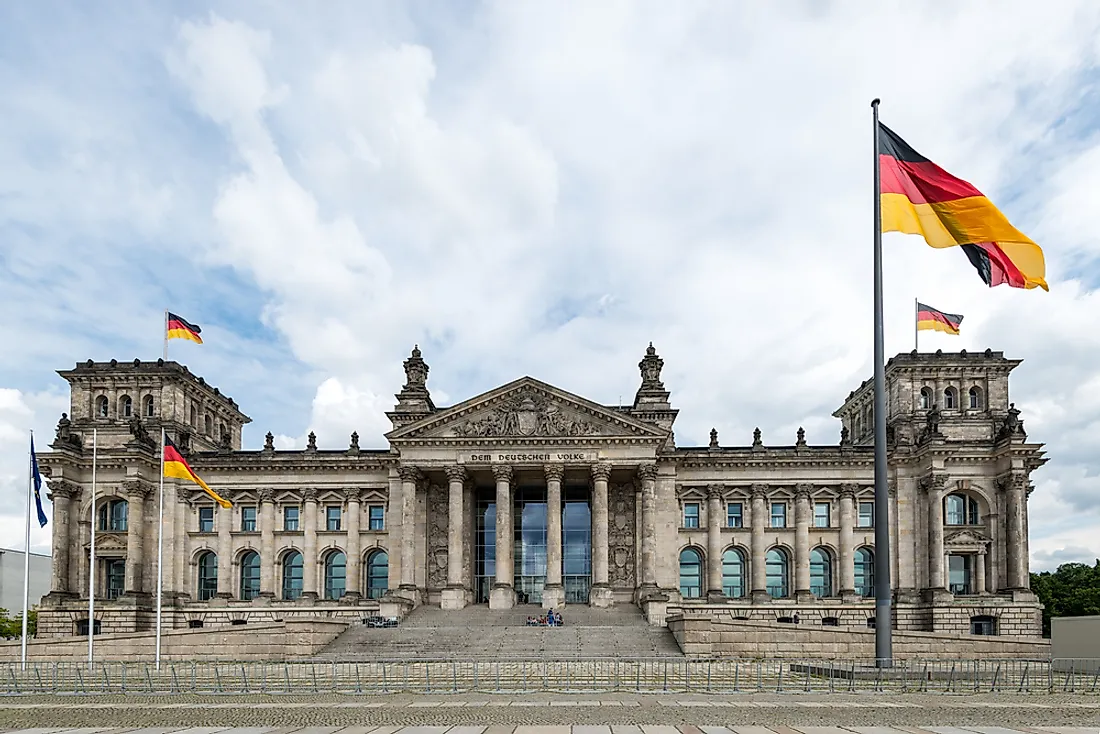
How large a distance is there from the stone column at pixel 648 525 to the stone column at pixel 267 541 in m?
29.7

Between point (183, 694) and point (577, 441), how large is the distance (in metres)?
45.1

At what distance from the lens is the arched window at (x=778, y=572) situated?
3270 inches

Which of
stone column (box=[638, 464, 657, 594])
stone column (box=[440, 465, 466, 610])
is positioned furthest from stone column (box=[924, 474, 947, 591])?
stone column (box=[440, 465, 466, 610])

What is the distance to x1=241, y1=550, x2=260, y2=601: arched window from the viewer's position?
277 ft

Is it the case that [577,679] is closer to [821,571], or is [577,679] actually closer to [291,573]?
[821,571]

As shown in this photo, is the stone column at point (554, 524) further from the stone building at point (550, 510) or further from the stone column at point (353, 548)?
the stone column at point (353, 548)

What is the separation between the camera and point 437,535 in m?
82.2

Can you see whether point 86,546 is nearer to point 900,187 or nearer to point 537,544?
point 537,544

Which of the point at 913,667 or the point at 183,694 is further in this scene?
the point at 913,667

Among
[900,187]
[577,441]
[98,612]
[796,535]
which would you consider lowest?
[98,612]

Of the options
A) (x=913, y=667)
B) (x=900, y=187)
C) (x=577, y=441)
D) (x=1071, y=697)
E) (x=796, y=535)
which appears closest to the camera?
(x=1071, y=697)

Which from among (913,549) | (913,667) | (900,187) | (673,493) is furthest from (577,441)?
(900,187)

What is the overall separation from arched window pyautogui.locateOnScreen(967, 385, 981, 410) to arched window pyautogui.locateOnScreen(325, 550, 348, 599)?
5218cm

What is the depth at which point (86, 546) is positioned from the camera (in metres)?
81.5
